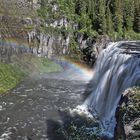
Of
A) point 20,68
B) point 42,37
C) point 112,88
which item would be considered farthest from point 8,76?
point 112,88

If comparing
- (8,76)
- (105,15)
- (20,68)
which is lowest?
(20,68)

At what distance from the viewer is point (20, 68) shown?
7725cm

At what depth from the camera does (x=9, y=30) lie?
88125mm

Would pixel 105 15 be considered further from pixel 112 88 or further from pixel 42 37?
pixel 112 88

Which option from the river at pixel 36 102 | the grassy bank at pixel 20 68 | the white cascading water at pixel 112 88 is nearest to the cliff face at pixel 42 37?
the grassy bank at pixel 20 68

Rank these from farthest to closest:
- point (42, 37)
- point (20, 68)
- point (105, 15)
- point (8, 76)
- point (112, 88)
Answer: point (105, 15) < point (42, 37) < point (20, 68) < point (8, 76) < point (112, 88)

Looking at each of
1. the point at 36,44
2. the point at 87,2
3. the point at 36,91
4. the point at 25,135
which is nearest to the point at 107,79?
the point at 36,91

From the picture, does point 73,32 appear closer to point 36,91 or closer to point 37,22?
point 37,22

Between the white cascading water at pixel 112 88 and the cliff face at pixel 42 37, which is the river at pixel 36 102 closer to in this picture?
the white cascading water at pixel 112 88

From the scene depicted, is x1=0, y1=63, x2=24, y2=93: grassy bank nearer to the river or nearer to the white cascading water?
the river

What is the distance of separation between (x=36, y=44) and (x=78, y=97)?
31.3 m

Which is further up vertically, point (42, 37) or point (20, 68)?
point (42, 37)

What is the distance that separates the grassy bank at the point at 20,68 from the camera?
67.2 metres

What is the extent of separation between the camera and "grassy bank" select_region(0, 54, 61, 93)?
6719cm
